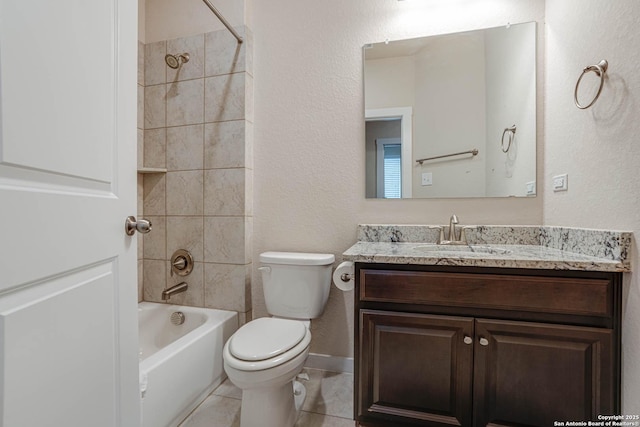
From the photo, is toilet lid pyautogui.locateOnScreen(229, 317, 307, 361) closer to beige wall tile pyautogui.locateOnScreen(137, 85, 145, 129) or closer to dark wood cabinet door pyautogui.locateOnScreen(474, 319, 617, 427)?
dark wood cabinet door pyautogui.locateOnScreen(474, 319, 617, 427)

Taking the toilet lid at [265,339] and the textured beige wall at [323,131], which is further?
the textured beige wall at [323,131]

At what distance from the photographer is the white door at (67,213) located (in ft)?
1.87

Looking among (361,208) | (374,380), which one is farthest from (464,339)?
(361,208)

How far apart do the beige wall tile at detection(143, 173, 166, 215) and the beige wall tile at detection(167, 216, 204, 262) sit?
0.38 ft

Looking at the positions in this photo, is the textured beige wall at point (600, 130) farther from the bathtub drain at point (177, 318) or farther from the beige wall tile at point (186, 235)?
the bathtub drain at point (177, 318)

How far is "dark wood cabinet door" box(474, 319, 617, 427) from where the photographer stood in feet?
3.45

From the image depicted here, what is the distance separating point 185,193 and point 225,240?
0.42 m

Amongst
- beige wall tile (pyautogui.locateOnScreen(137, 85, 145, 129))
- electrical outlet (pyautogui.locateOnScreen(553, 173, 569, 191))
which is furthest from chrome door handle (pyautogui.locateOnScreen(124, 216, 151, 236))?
electrical outlet (pyautogui.locateOnScreen(553, 173, 569, 191))

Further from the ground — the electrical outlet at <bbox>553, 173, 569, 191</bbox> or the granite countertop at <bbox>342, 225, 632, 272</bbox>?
the electrical outlet at <bbox>553, 173, 569, 191</bbox>

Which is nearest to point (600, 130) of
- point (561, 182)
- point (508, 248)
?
point (561, 182)

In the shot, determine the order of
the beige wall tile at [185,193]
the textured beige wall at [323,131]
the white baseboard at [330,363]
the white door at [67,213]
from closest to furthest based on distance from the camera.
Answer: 1. the white door at [67,213]
2. the textured beige wall at [323,131]
3. the white baseboard at [330,363]
4. the beige wall tile at [185,193]

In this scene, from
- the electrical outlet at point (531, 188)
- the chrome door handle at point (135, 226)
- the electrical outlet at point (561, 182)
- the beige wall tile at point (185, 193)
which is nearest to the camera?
the chrome door handle at point (135, 226)

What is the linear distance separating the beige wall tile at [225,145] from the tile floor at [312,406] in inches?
51.4

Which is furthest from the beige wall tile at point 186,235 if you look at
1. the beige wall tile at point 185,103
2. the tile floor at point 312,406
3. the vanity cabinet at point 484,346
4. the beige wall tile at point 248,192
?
the vanity cabinet at point 484,346
